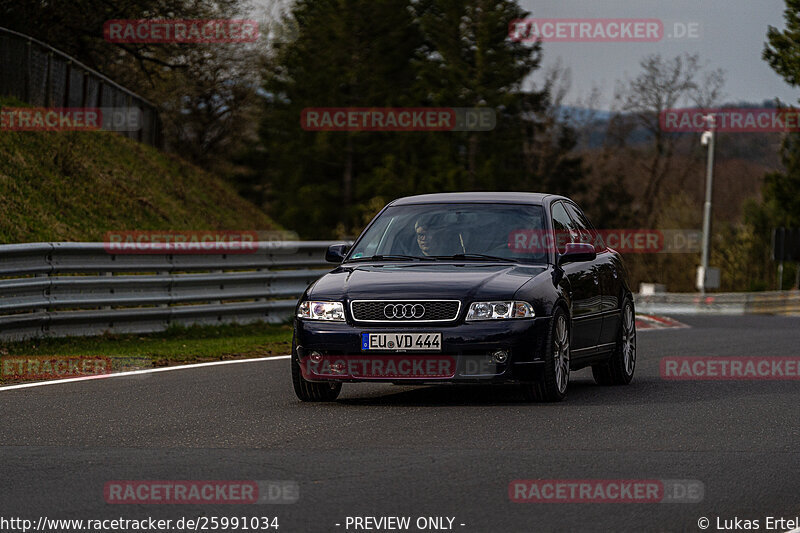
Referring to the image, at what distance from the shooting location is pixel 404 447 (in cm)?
796

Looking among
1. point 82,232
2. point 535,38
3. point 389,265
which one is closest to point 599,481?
point 389,265

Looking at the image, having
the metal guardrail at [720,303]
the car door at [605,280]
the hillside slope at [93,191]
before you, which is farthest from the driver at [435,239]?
the metal guardrail at [720,303]

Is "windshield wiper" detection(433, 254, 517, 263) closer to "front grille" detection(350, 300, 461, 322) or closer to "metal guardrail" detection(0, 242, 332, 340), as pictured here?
"front grille" detection(350, 300, 461, 322)

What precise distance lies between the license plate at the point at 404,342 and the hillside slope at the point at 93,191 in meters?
11.6

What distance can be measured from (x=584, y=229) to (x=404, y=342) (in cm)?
323

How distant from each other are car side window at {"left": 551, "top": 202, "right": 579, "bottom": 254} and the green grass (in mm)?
4366

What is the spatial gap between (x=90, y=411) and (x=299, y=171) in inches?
2358

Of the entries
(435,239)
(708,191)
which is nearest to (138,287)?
(435,239)

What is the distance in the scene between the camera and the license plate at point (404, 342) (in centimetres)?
955

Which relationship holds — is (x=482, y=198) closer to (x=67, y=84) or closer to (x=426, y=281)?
(x=426, y=281)

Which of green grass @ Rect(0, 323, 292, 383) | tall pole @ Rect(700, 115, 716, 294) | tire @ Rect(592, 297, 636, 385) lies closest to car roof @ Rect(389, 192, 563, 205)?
tire @ Rect(592, 297, 636, 385)

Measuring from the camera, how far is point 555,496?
6.62 metres

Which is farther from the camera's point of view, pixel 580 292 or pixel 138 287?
pixel 138 287

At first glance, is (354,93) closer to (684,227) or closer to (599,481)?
(684,227)
